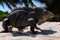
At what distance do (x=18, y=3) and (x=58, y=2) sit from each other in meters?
3.23

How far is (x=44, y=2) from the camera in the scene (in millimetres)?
18672

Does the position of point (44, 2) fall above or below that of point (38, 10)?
below

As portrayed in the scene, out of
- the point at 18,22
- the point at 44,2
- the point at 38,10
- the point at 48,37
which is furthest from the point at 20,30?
the point at 44,2

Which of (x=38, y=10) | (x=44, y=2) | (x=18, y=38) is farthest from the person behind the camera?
(x=44, y=2)

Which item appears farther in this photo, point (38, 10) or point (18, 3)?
point (18, 3)

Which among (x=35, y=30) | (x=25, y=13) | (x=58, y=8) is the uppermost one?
(x=25, y=13)

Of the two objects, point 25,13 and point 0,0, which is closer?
point 25,13

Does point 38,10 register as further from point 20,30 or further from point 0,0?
point 0,0

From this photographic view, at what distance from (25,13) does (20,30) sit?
0.51 metres

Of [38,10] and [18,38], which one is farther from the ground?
[38,10]

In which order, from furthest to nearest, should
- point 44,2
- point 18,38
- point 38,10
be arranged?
point 44,2
point 38,10
point 18,38

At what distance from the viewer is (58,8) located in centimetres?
1895

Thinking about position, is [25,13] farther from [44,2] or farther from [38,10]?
[44,2]

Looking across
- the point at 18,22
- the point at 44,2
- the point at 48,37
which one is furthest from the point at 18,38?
the point at 44,2
